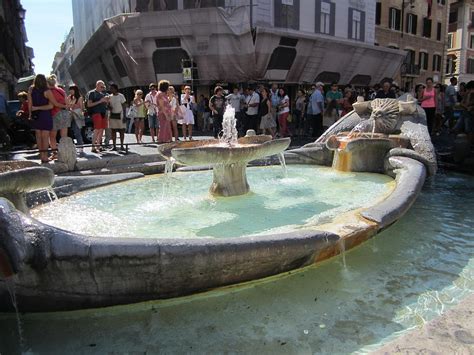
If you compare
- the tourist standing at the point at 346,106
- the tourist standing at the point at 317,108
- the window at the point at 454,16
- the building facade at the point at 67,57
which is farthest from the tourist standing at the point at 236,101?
A: the building facade at the point at 67,57

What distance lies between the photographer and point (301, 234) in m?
3.29

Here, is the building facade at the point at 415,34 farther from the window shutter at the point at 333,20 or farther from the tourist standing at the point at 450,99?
the tourist standing at the point at 450,99

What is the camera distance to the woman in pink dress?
10016mm

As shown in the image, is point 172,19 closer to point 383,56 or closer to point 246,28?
point 246,28

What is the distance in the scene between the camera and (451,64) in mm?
41719

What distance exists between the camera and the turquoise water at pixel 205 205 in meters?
4.24

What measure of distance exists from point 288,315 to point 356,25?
2515 centimetres

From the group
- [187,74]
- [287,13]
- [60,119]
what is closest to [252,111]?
[60,119]

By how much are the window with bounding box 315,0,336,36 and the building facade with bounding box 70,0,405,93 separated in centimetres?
5

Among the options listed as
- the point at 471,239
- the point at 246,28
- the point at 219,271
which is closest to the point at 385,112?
the point at 471,239

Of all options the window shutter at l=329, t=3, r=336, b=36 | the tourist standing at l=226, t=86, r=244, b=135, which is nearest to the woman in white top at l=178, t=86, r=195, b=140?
the tourist standing at l=226, t=86, r=244, b=135

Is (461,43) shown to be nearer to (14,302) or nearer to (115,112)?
(115,112)

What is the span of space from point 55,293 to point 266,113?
9.81 metres

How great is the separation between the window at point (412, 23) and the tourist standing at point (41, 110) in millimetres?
31509
